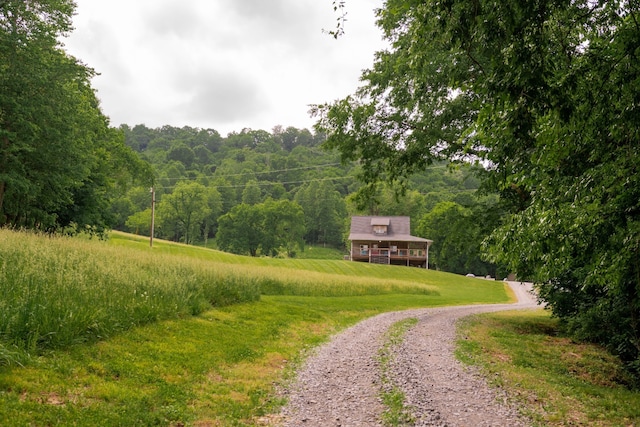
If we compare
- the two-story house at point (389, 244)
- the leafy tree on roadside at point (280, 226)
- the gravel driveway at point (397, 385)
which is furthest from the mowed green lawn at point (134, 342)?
the leafy tree on roadside at point (280, 226)

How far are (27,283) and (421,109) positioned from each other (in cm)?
1179

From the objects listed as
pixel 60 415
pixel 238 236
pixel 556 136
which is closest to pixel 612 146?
pixel 556 136

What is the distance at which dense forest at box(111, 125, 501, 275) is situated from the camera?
73625 millimetres

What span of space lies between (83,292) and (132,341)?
161cm

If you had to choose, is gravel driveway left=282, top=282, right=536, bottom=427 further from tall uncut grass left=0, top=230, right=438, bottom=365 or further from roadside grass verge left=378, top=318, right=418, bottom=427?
tall uncut grass left=0, top=230, right=438, bottom=365

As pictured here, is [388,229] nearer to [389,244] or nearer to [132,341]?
[389,244]

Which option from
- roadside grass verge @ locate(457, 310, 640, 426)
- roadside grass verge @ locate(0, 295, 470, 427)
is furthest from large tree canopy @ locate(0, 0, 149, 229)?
roadside grass verge @ locate(457, 310, 640, 426)

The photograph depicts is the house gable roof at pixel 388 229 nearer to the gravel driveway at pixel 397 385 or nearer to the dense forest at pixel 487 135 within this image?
the dense forest at pixel 487 135

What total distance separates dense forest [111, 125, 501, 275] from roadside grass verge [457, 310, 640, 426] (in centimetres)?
2872

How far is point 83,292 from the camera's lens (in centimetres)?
846

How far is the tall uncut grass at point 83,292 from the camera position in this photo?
656 cm

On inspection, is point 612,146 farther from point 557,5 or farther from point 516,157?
point 557,5

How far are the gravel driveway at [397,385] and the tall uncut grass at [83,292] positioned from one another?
12.4 ft

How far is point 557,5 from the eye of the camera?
4301 millimetres
